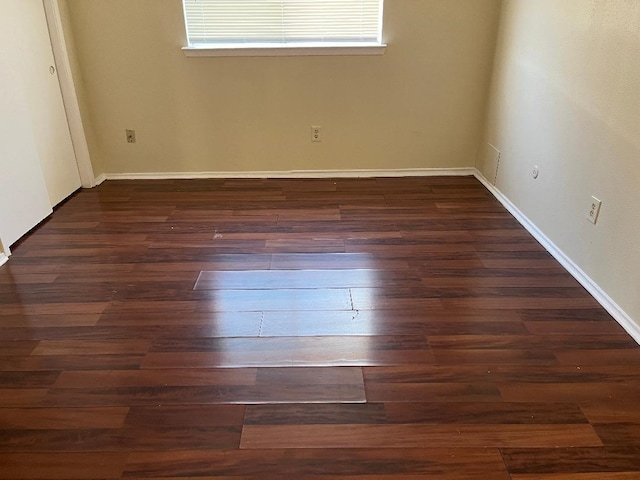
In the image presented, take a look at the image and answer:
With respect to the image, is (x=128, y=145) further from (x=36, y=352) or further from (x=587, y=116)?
(x=587, y=116)

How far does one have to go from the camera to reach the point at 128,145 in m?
3.79

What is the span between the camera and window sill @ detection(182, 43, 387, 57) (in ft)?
11.5

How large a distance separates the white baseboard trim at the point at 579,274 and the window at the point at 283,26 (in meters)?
1.49

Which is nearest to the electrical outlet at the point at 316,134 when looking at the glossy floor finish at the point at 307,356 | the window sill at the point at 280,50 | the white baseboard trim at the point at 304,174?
the white baseboard trim at the point at 304,174

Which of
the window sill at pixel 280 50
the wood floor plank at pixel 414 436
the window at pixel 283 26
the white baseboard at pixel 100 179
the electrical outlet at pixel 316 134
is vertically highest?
the window at pixel 283 26

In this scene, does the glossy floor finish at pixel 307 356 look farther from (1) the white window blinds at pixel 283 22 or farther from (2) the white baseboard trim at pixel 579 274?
(1) the white window blinds at pixel 283 22

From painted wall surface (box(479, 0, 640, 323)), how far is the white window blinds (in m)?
0.98

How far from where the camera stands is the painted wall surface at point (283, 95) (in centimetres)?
345

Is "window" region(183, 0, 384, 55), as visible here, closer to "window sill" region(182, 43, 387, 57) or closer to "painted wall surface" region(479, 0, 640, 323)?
"window sill" region(182, 43, 387, 57)

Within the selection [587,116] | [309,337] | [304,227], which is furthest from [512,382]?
[304,227]

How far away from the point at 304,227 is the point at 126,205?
131 cm

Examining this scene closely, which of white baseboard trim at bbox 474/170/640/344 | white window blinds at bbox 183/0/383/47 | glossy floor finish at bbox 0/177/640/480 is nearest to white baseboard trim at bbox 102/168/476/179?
white baseboard trim at bbox 474/170/640/344

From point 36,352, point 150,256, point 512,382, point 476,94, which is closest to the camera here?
point 512,382

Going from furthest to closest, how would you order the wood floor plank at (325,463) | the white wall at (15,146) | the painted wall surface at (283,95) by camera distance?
the painted wall surface at (283,95) → the white wall at (15,146) → the wood floor plank at (325,463)
